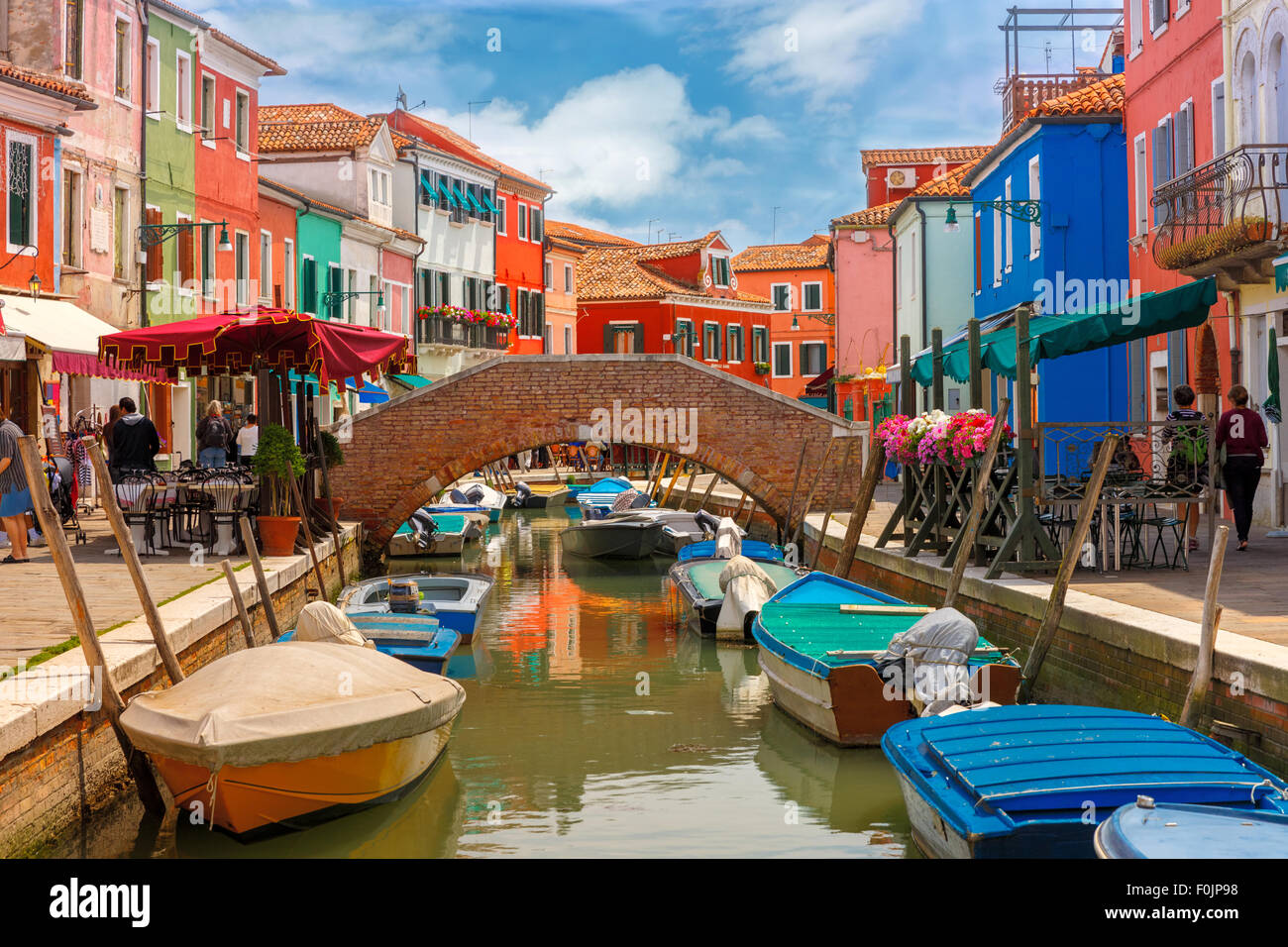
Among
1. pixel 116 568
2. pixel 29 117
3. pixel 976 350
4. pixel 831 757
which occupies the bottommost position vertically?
pixel 831 757

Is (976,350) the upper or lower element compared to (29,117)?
lower

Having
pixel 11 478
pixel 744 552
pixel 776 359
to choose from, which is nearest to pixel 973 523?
pixel 744 552

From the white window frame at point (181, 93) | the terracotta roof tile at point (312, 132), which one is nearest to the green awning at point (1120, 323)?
the white window frame at point (181, 93)

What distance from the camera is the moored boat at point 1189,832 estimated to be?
14.8 ft

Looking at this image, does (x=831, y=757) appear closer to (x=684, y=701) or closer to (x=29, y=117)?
(x=684, y=701)

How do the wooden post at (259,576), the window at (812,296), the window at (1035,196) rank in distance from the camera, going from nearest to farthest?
1. the wooden post at (259,576)
2. the window at (1035,196)
3. the window at (812,296)

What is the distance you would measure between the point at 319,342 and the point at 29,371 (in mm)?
4554

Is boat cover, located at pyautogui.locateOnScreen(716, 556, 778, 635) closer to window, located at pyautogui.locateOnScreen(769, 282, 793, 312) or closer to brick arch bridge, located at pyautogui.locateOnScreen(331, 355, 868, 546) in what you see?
brick arch bridge, located at pyautogui.locateOnScreen(331, 355, 868, 546)

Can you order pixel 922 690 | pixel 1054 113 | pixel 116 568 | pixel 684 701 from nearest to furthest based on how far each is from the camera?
pixel 922 690, pixel 684 701, pixel 116 568, pixel 1054 113

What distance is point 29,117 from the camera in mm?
16719

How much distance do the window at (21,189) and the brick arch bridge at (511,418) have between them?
490cm

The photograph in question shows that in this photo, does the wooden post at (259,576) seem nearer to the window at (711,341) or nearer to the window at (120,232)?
the window at (120,232)
